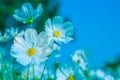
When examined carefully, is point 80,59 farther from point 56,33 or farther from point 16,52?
point 16,52

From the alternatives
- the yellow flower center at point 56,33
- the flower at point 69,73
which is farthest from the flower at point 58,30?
the flower at point 69,73

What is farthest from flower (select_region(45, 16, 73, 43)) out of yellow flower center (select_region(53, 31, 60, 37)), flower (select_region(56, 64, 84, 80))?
flower (select_region(56, 64, 84, 80))

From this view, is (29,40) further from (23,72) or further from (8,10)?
(8,10)

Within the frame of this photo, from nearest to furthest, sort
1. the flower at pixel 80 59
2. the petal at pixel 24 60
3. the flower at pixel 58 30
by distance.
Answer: the petal at pixel 24 60 → the flower at pixel 58 30 → the flower at pixel 80 59

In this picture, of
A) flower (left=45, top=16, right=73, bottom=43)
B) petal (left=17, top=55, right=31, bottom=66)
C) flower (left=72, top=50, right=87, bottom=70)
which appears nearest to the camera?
petal (left=17, top=55, right=31, bottom=66)

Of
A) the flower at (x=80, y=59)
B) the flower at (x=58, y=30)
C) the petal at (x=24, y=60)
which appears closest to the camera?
the petal at (x=24, y=60)

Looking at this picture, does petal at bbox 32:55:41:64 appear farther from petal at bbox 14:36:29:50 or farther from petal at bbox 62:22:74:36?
petal at bbox 62:22:74:36

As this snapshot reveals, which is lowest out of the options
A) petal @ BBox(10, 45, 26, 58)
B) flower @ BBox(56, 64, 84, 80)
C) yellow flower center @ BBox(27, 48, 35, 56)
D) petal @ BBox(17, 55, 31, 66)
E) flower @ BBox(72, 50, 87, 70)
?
petal @ BBox(17, 55, 31, 66)

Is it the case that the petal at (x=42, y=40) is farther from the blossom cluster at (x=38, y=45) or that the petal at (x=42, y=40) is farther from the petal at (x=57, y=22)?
the petal at (x=57, y=22)
